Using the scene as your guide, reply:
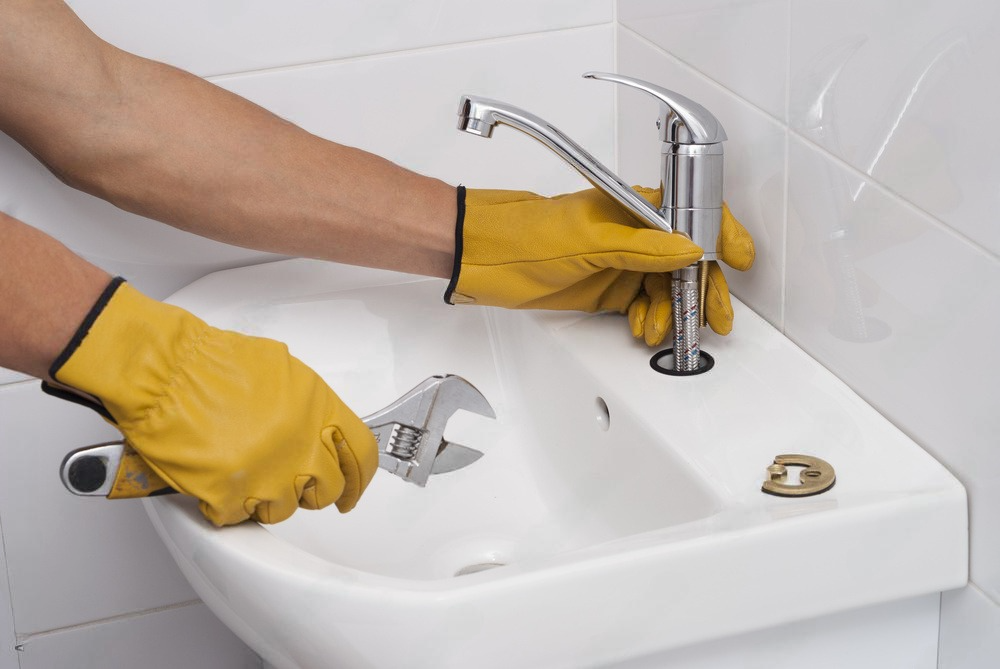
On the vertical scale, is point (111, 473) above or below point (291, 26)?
below

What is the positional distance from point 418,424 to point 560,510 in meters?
0.16

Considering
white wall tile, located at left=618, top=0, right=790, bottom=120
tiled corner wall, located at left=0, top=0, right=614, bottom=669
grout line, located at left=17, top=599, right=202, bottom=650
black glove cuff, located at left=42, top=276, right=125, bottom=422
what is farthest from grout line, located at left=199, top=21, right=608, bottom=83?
grout line, located at left=17, top=599, right=202, bottom=650

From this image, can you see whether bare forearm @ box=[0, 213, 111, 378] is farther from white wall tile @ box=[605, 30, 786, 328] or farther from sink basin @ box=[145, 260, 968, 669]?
white wall tile @ box=[605, 30, 786, 328]

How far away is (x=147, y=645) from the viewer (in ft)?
4.04

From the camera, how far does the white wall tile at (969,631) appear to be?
674mm

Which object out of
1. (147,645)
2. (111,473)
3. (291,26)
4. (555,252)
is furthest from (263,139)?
(147,645)

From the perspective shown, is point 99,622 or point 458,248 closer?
point 458,248

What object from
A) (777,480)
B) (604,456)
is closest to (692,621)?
(777,480)

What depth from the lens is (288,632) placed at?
0.63m

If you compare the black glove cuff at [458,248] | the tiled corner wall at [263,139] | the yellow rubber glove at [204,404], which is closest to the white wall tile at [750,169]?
the tiled corner wall at [263,139]

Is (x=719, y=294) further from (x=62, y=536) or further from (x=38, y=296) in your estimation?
(x=62, y=536)

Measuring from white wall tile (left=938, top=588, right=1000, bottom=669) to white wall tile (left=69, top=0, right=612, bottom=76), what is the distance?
0.67 metres

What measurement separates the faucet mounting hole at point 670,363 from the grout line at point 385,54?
1.28 ft

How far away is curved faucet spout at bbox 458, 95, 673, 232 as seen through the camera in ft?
2.47
